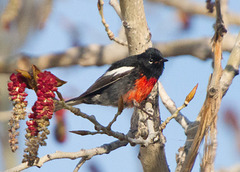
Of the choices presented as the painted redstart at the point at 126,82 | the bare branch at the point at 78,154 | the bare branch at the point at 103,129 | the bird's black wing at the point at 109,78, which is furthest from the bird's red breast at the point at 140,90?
the bare branch at the point at 103,129

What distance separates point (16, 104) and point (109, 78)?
256cm

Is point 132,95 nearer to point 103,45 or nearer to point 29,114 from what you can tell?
Answer: point 103,45

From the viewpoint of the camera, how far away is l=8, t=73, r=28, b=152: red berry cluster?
2.03 metres

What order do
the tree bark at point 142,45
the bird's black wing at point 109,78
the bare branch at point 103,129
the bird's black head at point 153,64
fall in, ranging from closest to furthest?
the bare branch at point 103,129 < the tree bark at point 142,45 < the bird's black head at point 153,64 < the bird's black wing at point 109,78

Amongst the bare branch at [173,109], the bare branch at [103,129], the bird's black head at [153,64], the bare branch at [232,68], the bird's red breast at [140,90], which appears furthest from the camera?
the bird's black head at [153,64]

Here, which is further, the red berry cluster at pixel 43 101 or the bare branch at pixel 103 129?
the bare branch at pixel 103 129

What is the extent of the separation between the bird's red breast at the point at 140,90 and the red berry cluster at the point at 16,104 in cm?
229

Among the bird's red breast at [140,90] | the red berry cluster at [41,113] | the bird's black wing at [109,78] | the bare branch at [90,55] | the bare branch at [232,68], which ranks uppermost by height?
the bare branch at [90,55]

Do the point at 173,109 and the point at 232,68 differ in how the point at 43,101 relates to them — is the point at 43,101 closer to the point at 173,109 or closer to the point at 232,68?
the point at 232,68

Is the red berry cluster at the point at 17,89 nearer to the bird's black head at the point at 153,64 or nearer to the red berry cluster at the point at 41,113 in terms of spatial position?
the red berry cluster at the point at 41,113

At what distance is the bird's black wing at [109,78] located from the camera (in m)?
4.51

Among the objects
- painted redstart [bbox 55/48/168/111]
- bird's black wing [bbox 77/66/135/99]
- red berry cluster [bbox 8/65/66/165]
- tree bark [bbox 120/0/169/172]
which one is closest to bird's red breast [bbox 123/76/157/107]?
painted redstart [bbox 55/48/168/111]

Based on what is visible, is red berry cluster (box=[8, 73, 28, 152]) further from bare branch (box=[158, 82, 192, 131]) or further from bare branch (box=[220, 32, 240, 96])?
bare branch (box=[158, 82, 192, 131])

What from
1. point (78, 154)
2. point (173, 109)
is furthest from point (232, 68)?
point (78, 154)
